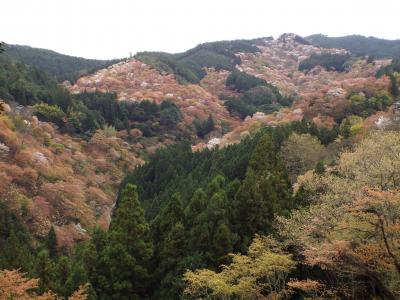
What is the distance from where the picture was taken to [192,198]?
3559 cm

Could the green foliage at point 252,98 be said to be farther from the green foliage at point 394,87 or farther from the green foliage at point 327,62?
the green foliage at point 394,87

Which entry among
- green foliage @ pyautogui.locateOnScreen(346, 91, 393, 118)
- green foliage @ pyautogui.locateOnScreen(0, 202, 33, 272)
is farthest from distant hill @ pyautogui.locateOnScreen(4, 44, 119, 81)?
green foliage @ pyautogui.locateOnScreen(0, 202, 33, 272)

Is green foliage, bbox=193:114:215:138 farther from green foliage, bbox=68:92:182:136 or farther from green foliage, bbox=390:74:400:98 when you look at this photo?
green foliage, bbox=390:74:400:98

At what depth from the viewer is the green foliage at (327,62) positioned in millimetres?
168375

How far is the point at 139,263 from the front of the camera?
3209 cm

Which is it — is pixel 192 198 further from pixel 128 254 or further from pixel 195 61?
pixel 195 61

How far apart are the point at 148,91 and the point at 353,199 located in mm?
95713

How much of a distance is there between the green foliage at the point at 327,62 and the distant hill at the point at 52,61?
7469 cm

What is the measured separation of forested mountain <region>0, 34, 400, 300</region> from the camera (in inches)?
879

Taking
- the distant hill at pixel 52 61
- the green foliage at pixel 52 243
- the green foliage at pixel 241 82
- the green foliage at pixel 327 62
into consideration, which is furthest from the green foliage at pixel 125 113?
the green foliage at pixel 327 62

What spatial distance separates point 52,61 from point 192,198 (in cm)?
15382

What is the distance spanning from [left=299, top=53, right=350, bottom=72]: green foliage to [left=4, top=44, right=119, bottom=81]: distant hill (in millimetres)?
74691

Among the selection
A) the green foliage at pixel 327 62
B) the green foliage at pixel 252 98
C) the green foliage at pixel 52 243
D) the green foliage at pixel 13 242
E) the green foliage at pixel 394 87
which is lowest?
the green foliage at pixel 52 243

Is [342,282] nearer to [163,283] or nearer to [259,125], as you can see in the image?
[163,283]
